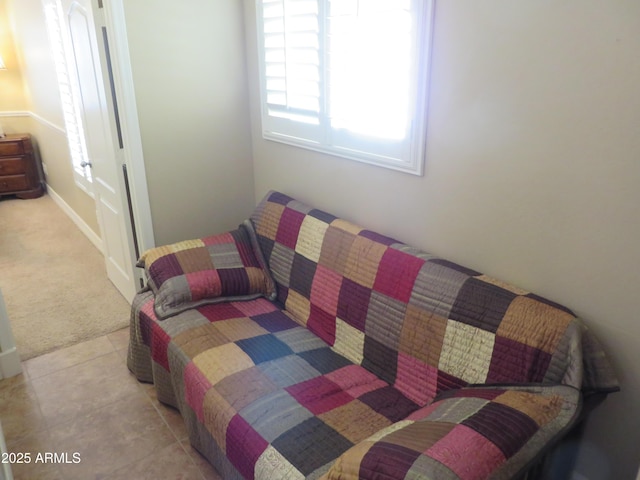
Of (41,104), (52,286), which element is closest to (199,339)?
(52,286)

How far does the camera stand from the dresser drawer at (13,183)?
5113 millimetres

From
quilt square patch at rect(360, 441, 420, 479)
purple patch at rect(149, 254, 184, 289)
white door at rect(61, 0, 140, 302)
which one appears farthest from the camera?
white door at rect(61, 0, 140, 302)

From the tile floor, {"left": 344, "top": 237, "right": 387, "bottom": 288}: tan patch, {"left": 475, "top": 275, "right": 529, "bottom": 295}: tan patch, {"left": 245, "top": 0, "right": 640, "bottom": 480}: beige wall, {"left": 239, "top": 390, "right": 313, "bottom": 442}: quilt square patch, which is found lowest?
the tile floor

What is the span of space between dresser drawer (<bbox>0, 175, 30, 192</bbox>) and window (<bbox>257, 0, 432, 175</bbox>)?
155 inches

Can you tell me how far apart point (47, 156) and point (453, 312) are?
4.99 meters

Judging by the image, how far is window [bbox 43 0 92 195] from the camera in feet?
10.7

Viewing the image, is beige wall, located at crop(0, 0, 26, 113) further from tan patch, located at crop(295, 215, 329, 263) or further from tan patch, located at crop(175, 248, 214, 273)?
tan patch, located at crop(295, 215, 329, 263)

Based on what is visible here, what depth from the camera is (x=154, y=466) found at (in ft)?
6.21

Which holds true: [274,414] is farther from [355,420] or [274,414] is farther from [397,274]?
[397,274]

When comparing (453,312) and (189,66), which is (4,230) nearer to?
(189,66)

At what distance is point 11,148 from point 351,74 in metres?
4.60

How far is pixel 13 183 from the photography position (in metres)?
5.16

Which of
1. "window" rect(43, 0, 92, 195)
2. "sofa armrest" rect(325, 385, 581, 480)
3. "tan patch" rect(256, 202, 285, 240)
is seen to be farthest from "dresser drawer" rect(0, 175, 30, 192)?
"sofa armrest" rect(325, 385, 581, 480)

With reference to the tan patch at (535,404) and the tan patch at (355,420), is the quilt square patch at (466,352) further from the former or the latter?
the tan patch at (355,420)
